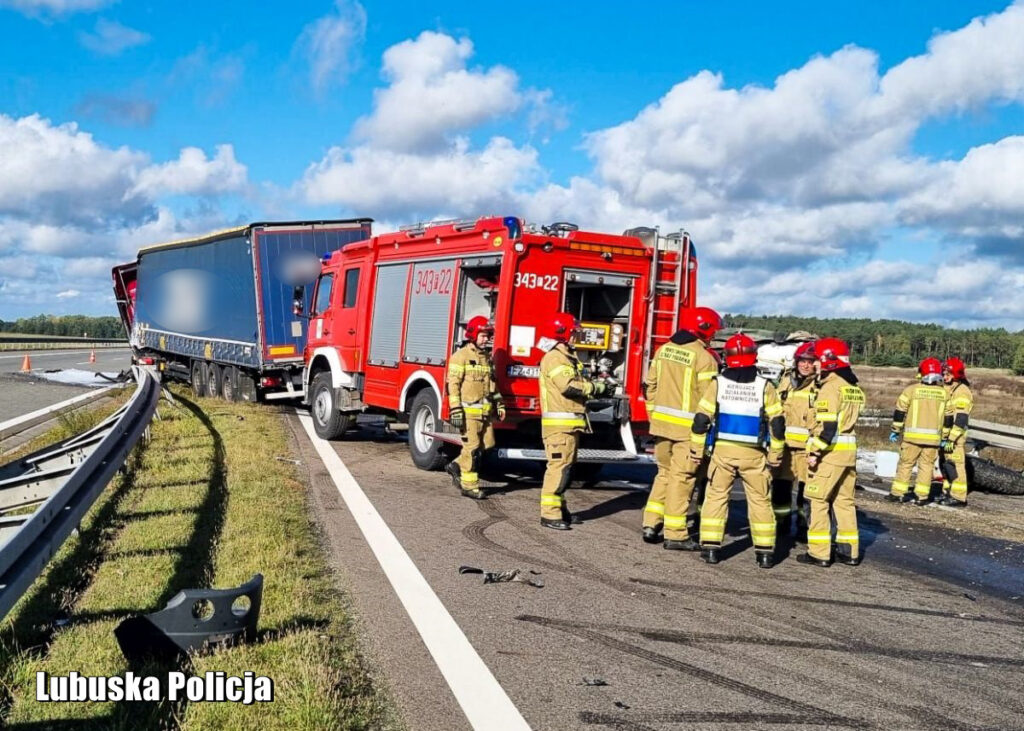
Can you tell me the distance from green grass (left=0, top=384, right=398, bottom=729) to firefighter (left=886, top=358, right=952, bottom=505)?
6905 mm

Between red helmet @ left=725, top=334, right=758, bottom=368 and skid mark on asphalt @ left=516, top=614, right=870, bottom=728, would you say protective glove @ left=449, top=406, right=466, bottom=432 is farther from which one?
skid mark on asphalt @ left=516, top=614, right=870, bottom=728

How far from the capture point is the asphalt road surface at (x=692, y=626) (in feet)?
12.5

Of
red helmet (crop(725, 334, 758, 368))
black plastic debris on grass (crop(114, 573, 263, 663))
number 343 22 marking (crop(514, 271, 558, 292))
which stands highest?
number 343 22 marking (crop(514, 271, 558, 292))

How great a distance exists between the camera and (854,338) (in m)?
68.1

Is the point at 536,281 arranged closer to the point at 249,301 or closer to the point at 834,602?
the point at 834,602

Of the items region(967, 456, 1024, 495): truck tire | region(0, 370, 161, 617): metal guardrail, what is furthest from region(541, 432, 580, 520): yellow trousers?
region(967, 456, 1024, 495): truck tire

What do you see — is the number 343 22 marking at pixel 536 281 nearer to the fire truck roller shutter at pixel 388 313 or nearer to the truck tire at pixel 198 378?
the fire truck roller shutter at pixel 388 313

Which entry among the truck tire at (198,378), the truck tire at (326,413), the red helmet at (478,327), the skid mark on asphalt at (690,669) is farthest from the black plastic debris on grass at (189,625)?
the truck tire at (198,378)

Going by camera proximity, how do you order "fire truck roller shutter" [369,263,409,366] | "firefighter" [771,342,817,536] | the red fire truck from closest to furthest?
"firefighter" [771,342,817,536], the red fire truck, "fire truck roller shutter" [369,263,409,366]

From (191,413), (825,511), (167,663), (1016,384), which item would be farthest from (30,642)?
(1016,384)

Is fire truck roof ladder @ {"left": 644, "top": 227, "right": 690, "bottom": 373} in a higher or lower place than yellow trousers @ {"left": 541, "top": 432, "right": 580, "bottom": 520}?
higher

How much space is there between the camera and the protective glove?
8914 millimetres

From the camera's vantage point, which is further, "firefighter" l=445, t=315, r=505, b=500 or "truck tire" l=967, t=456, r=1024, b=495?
"truck tire" l=967, t=456, r=1024, b=495

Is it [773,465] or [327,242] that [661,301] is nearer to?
[773,465]
